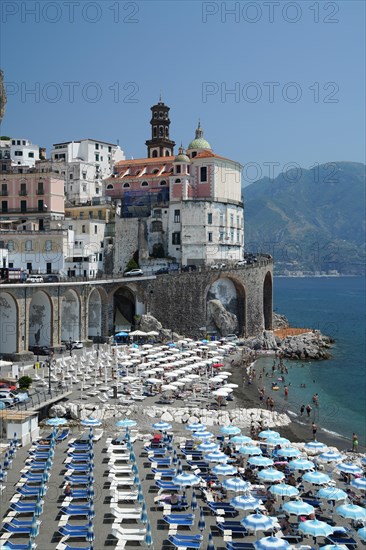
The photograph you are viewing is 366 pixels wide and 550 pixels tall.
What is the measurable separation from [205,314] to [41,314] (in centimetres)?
2015

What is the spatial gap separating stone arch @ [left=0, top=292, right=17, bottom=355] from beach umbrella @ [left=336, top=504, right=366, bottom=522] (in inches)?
1367

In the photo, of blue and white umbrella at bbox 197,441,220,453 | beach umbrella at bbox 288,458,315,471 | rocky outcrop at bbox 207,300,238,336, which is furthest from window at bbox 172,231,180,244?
beach umbrella at bbox 288,458,315,471

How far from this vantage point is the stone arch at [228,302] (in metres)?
68.8

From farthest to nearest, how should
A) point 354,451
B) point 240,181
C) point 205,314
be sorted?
point 240,181 → point 205,314 → point 354,451

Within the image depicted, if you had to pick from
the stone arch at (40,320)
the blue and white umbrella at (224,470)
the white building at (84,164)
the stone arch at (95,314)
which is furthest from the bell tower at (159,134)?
the blue and white umbrella at (224,470)

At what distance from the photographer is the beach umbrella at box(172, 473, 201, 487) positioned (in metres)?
23.5

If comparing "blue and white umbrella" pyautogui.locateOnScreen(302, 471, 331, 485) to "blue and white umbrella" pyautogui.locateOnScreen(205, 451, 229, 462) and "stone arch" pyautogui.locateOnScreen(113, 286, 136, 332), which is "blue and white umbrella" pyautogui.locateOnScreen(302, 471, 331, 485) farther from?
"stone arch" pyautogui.locateOnScreen(113, 286, 136, 332)

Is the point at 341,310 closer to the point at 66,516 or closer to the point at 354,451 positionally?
the point at 354,451

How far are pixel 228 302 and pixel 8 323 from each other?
2875 cm

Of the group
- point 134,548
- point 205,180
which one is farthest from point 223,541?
point 205,180

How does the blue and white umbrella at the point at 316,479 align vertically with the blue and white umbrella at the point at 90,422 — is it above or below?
below

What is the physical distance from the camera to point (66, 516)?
69.6ft

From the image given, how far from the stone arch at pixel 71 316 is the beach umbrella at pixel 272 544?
4192 centimetres

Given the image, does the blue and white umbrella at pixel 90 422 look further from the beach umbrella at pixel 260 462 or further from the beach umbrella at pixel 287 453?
the beach umbrella at pixel 287 453
